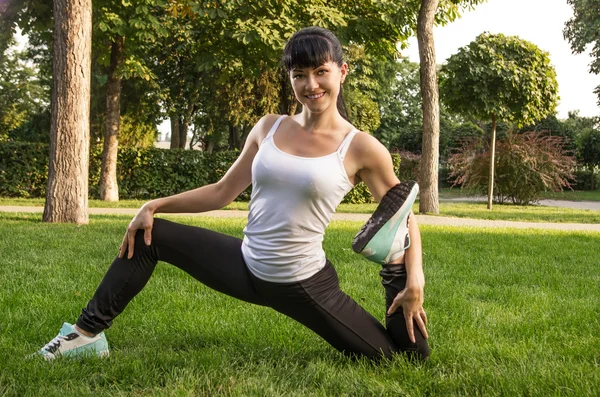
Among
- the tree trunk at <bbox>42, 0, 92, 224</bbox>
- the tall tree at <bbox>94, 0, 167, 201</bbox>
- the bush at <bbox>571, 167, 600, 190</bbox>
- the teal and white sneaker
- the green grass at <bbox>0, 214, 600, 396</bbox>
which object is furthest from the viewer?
the bush at <bbox>571, 167, 600, 190</bbox>

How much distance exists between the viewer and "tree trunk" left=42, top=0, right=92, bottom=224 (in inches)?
371

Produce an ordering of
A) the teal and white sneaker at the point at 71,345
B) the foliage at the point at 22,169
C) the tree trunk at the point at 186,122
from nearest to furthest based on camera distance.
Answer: the teal and white sneaker at the point at 71,345
the foliage at the point at 22,169
the tree trunk at the point at 186,122

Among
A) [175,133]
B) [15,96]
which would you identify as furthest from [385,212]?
[15,96]

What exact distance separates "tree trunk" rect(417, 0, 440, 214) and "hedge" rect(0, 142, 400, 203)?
498 cm

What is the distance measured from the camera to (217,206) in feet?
10.4

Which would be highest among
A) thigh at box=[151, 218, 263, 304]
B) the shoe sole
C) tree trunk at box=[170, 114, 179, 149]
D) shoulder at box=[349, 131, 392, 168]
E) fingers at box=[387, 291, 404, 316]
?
tree trunk at box=[170, 114, 179, 149]

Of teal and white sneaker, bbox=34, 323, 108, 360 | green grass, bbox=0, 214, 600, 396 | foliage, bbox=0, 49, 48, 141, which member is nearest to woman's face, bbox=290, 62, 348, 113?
green grass, bbox=0, 214, 600, 396

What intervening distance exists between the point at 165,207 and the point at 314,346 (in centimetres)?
117

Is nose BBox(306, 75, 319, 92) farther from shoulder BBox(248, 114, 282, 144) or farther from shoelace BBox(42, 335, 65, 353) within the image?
shoelace BBox(42, 335, 65, 353)

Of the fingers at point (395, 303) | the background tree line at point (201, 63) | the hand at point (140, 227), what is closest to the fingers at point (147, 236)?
the hand at point (140, 227)

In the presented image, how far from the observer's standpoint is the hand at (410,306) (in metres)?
2.91

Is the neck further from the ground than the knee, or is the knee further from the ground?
the neck

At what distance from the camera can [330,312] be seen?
289 cm

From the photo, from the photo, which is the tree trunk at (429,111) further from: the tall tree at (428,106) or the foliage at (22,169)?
the foliage at (22,169)
